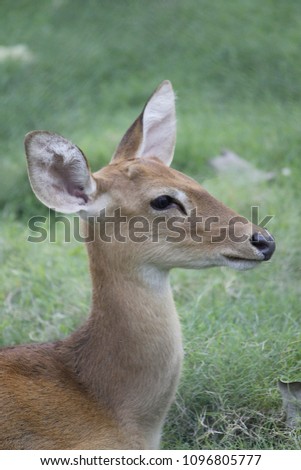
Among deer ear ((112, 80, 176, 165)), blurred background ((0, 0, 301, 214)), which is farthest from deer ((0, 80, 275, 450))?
blurred background ((0, 0, 301, 214))

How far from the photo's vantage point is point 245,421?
4.67 meters

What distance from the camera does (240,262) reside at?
13.7 feet

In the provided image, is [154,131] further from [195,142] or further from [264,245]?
[195,142]

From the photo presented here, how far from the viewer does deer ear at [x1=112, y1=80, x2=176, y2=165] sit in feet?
15.5

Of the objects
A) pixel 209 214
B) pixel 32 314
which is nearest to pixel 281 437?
pixel 209 214

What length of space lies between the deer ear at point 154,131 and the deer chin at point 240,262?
774 millimetres

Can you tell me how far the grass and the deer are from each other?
52 cm

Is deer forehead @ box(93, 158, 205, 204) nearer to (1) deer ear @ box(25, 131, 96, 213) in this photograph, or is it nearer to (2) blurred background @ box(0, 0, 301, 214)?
(1) deer ear @ box(25, 131, 96, 213)

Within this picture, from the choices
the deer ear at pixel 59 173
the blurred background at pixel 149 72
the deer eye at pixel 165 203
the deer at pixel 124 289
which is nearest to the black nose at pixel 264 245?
the deer at pixel 124 289

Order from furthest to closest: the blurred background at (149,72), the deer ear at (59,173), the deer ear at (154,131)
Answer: the blurred background at (149,72)
the deer ear at (154,131)
the deer ear at (59,173)

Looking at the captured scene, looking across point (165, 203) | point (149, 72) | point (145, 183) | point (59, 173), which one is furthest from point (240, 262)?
point (149, 72)

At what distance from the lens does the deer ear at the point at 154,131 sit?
4.73 meters

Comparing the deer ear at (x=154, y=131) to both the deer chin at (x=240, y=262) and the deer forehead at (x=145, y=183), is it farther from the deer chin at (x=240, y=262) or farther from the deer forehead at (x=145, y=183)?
the deer chin at (x=240, y=262)
